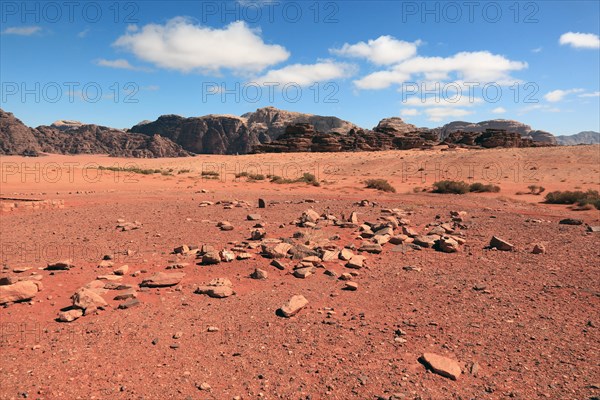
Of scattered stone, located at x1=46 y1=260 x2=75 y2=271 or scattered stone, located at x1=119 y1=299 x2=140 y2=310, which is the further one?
scattered stone, located at x1=46 y1=260 x2=75 y2=271

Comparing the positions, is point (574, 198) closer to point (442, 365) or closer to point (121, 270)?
point (442, 365)

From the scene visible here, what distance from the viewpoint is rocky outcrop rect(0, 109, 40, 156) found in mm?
86938

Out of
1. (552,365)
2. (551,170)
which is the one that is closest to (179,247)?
(552,365)

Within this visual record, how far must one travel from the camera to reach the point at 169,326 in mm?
5410

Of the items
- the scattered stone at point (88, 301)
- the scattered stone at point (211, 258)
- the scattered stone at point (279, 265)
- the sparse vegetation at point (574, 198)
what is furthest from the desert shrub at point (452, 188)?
the scattered stone at point (88, 301)

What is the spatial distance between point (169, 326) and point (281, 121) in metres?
150

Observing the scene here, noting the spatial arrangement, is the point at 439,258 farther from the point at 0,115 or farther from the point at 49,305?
the point at 0,115

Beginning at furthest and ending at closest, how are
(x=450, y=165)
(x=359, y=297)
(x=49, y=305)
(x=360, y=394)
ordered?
1. (x=450, y=165)
2. (x=359, y=297)
3. (x=49, y=305)
4. (x=360, y=394)

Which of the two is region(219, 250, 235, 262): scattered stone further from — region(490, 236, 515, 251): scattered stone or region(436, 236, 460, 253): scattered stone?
region(490, 236, 515, 251): scattered stone

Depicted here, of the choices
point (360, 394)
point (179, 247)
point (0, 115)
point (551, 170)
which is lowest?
point (360, 394)

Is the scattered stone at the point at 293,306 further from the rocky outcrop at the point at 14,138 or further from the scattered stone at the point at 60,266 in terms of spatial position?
the rocky outcrop at the point at 14,138

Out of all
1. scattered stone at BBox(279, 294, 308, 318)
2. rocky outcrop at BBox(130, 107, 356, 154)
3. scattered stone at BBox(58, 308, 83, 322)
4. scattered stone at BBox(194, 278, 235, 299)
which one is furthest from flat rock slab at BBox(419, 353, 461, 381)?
rocky outcrop at BBox(130, 107, 356, 154)

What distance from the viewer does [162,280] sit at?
271 inches

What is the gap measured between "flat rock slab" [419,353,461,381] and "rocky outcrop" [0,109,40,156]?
104450mm
